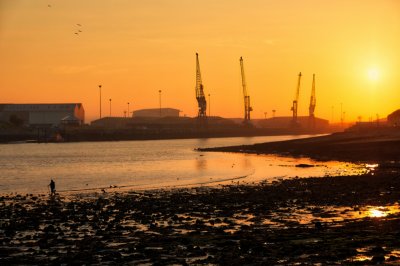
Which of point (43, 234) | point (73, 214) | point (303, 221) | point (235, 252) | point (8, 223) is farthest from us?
point (73, 214)

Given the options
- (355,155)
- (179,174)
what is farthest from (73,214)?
(355,155)

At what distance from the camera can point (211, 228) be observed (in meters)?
23.0

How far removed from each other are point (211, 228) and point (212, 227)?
0.93 ft

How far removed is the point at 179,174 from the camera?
2426 inches

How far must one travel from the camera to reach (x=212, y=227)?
76.2 ft

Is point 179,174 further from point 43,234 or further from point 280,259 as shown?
point 280,259

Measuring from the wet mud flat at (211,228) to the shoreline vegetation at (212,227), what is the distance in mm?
32

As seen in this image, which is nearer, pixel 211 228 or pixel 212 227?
pixel 211 228

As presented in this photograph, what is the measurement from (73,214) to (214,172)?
113 ft

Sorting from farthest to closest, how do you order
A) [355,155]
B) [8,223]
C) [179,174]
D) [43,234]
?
[355,155] → [179,174] → [8,223] → [43,234]

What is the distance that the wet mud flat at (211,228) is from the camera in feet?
58.5

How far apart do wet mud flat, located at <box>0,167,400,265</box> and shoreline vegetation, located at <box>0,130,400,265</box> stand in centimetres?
3

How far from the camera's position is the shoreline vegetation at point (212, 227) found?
17.9 metres

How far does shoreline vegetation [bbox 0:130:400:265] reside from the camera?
58.6 feet
